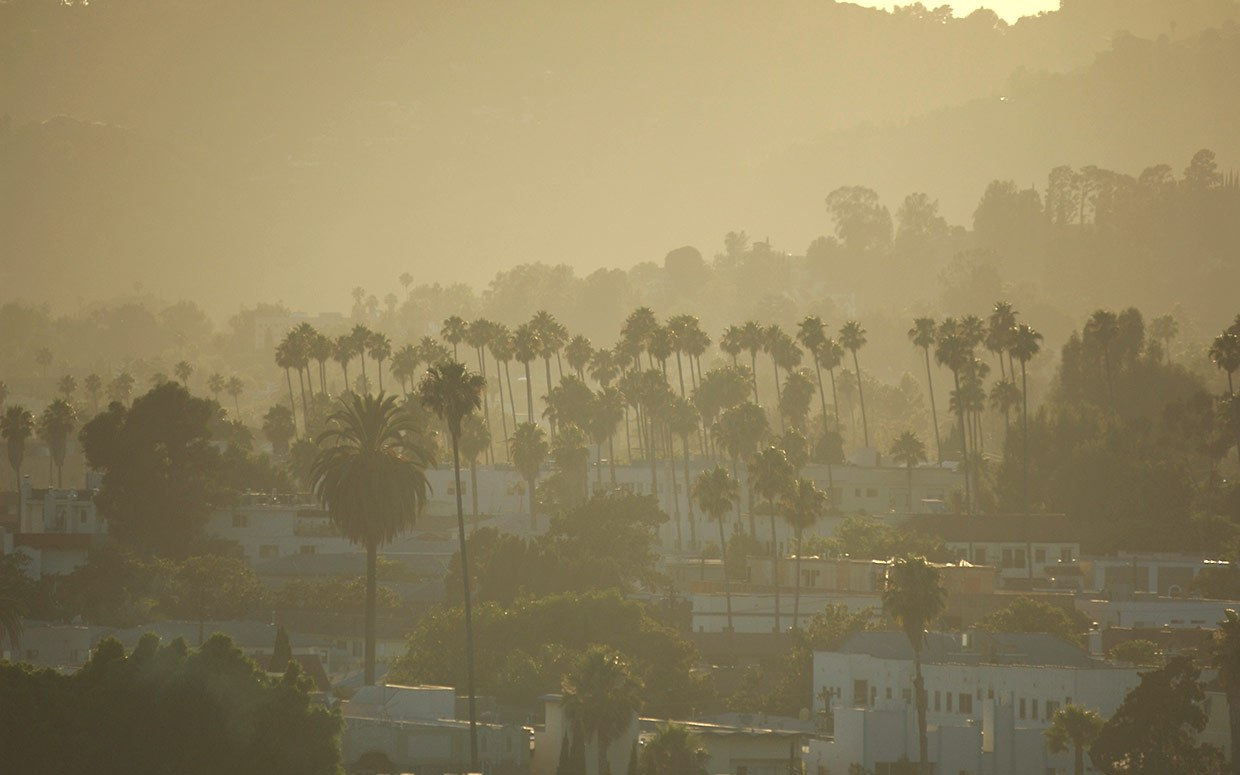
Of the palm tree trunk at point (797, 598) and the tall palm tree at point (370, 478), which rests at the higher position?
the tall palm tree at point (370, 478)

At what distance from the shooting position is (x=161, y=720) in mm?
66312

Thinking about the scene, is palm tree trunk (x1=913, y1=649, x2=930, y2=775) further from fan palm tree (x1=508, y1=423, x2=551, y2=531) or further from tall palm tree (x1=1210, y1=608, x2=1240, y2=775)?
fan palm tree (x1=508, y1=423, x2=551, y2=531)

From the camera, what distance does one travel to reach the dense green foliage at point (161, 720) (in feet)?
211

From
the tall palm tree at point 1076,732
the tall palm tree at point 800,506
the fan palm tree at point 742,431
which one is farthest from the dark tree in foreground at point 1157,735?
the fan palm tree at point 742,431

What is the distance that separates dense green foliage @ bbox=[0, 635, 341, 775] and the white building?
863 inches

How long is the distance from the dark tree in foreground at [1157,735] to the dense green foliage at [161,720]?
26.3 meters

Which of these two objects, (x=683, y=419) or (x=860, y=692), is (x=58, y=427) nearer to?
(x=683, y=419)

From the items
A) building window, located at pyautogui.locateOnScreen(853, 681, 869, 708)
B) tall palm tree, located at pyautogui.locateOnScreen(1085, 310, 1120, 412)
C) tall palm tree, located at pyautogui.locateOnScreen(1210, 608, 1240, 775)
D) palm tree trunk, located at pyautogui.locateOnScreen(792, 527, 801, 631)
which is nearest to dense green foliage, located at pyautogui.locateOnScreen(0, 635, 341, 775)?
tall palm tree, located at pyautogui.locateOnScreen(1210, 608, 1240, 775)

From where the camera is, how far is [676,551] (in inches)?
5822

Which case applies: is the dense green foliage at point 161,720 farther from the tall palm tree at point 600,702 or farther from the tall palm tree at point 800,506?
the tall palm tree at point 800,506

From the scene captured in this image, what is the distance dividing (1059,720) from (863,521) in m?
55.7

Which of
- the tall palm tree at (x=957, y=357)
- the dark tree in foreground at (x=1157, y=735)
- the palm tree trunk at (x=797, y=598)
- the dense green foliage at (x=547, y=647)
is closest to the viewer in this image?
the dark tree in foreground at (x=1157, y=735)

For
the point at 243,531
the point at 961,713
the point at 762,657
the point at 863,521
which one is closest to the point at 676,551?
the point at 863,521

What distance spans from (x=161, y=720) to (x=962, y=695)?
3465 cm
